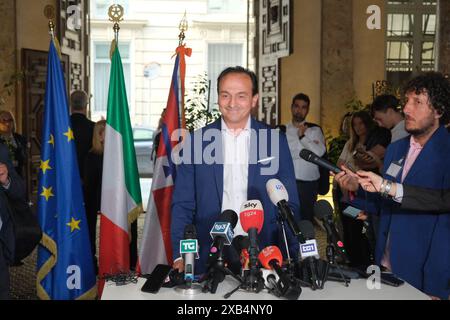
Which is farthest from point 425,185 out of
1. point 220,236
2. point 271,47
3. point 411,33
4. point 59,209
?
point 411,33

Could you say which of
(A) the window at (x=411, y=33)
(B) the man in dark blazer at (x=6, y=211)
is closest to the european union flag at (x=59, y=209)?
(B) the man in dark blazer at (x=6, y=211)

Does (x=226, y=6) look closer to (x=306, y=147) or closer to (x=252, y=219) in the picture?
(x=306, y=147)

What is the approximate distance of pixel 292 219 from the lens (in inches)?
94.6

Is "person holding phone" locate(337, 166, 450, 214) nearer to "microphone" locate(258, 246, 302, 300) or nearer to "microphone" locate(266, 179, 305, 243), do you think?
"microphone" locate(266, 179, 305, 243)

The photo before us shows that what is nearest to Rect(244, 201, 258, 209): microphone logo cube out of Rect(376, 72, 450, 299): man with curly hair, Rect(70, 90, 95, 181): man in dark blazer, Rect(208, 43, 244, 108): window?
Rect(376, 72, 450, 299): man with curly hair

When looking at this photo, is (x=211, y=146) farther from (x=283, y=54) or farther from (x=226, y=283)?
(x=283, y=54)

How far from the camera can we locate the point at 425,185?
116 inches

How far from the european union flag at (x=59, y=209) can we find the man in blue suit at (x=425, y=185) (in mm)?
2272

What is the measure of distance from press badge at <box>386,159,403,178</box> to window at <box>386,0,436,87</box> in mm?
9800

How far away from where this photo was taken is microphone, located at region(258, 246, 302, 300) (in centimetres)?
227

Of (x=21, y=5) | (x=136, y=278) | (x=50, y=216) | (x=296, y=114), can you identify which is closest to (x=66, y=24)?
(x=21, y=5)

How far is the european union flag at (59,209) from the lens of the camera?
4523 mm

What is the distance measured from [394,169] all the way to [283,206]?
80 centimetres

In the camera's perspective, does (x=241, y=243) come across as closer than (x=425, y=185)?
Yes
